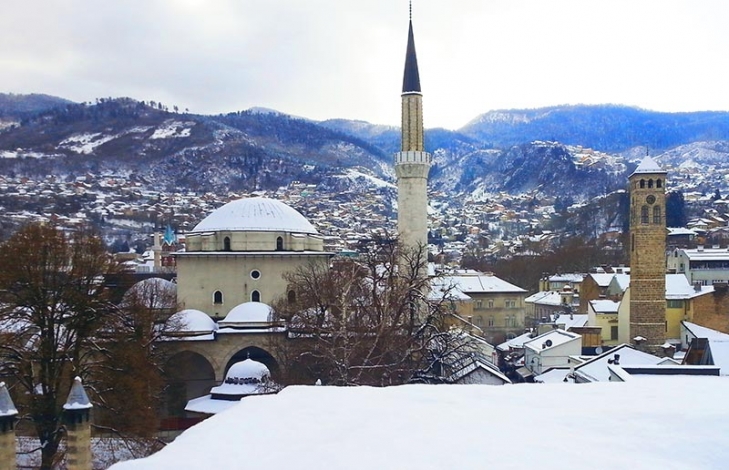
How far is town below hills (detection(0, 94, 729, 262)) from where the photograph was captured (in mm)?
96312

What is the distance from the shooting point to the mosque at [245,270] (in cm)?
2041

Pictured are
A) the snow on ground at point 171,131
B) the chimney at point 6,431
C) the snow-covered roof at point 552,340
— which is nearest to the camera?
the chimney at point 6,431

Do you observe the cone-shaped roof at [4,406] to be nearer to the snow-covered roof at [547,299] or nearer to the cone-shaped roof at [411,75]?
the cone-shaped roof at [411,75]

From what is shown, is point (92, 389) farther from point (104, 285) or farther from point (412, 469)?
point (412, 469)

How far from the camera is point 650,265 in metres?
25.0

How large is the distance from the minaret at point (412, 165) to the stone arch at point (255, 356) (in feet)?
22.4

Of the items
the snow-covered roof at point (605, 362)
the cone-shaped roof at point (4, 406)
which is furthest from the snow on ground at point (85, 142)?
the cone-shaped roof at point (4, 406)

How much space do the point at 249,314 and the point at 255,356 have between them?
147cm

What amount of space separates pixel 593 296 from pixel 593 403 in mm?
33595

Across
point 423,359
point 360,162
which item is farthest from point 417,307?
point 360,162

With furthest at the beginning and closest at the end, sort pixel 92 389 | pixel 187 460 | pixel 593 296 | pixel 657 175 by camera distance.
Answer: pixel 593 296 → pixel 657 175 → pixel 92 389 → pixel 187 460

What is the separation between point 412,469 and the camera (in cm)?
364

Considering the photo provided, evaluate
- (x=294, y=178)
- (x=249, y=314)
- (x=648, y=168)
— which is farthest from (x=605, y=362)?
(x=294, y=178)

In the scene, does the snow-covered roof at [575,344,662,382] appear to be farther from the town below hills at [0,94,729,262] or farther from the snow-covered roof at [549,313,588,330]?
the town below hills at [0,94,729,262]
